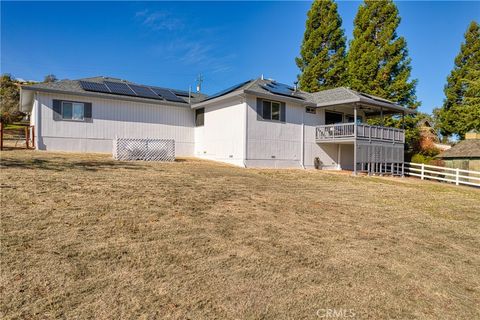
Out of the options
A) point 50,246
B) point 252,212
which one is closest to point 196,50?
point 252,212

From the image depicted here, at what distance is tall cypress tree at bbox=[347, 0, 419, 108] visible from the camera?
86.5ft

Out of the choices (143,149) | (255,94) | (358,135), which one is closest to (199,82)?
(255,94)

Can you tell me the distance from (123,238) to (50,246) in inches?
36.5

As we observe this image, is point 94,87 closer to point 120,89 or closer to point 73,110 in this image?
point 120,89

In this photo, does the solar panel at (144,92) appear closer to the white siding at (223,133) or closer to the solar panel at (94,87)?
the solar panel at (94,87)

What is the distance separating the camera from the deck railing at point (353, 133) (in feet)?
60.3

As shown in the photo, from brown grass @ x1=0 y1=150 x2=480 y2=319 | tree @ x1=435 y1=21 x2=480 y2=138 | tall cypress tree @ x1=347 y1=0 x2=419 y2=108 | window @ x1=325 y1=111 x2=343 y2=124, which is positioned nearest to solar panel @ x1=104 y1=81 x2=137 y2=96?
brown grass @ x1=0 y1=150 x2=480 y2=319

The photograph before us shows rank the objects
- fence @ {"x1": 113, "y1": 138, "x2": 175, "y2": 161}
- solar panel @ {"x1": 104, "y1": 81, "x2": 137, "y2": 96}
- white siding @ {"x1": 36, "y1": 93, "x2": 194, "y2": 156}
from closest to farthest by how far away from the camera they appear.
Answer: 1. fence @ {"x1": 113, "y1": 138, "x2": 175, "y2": 161}
2. white siding @ {"x1": 36, "y1": 93, "x2": 194, "y2": 156}
3. solar panel @ {"x1": 104, "y1": 81, "x2": 137, "y2": 96}

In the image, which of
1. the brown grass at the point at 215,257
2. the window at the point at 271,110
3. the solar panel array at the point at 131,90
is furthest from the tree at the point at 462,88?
the brown grass at the point at 215,257

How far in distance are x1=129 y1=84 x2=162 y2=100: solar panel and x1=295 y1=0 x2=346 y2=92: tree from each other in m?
16.7

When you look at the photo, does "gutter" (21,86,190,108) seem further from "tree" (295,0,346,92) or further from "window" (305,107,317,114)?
"tree" (295,0,346,92)

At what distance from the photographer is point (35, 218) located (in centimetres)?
489

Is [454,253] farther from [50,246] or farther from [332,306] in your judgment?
[50,246]

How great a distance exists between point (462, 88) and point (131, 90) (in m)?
32.1
